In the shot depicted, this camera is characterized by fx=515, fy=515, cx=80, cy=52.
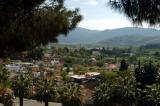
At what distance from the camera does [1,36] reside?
10.9 metres

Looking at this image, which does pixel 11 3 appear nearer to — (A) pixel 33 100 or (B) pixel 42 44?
(B) pixel 42 44

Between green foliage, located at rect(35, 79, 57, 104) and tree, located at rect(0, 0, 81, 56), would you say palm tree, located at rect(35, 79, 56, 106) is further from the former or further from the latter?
tree, located at rect(0, 0, 81, 56)

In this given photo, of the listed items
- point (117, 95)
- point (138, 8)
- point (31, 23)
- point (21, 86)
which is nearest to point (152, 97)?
point (117, 95)

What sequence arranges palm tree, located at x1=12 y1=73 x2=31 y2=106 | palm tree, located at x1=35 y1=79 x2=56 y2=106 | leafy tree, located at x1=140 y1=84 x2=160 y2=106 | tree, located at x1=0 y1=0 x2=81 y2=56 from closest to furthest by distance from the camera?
tree, located at x1=0 y1=0 x2=81 y2=56, leafy tree, located at x1=140 y1=84 x2=160 y2=106, palm tree, located at x1=35 y1=79 x2=56 y2=106, palm tree, located at x1=12 y1=73 x2=31 y2=106

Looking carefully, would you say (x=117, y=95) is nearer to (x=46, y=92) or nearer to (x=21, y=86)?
(x=46, y=92)

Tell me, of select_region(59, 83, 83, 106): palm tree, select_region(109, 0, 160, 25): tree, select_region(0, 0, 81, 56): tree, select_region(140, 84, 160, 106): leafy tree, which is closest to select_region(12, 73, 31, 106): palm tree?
select_region(59, 83, 83, 106): palm tree

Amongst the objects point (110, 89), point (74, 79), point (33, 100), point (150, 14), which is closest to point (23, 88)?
point (33, 100)

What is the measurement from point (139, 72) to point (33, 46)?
148 ft

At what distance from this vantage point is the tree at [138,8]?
26.4 ft

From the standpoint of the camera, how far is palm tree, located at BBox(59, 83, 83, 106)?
142 ft

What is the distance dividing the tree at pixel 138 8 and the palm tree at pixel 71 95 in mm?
35281

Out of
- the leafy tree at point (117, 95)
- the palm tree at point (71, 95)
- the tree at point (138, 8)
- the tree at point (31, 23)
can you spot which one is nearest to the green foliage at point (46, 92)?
the palm tree at point (71, 95)

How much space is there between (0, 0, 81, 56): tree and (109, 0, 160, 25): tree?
2412 mm

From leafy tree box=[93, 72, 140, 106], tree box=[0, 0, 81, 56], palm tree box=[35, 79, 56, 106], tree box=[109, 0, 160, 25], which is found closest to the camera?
tree box=[109, 0, 160, 25]
